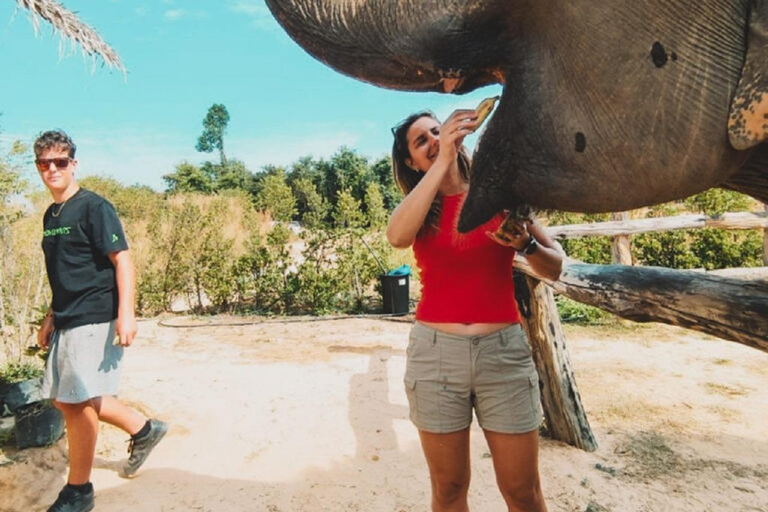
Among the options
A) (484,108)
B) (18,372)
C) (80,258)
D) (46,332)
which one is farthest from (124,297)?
(484,108)

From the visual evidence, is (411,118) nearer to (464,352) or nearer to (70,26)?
(464,352)

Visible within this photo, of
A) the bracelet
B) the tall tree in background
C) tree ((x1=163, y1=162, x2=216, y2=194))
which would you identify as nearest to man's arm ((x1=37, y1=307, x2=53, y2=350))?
the bracelet

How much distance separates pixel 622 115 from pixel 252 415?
186 inches

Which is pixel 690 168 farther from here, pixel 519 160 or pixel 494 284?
pixel 494 284

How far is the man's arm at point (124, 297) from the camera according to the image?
3.10 meters

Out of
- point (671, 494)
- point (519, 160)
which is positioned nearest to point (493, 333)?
point (519, 160)

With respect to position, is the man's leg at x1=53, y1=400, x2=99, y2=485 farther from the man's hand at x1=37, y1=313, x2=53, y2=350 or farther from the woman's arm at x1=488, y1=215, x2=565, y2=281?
the woman's arm at x1=488, y1=215, x2=565, y2=281

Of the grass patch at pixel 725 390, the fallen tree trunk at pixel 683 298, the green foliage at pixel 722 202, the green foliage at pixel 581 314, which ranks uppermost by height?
the green foliage at pixel 722 202

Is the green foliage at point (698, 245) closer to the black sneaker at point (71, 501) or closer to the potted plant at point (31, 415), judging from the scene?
the potted plant at point (31, 415)

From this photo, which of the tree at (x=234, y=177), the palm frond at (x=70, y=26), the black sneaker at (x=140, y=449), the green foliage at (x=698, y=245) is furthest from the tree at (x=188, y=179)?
the black sneaker at (x=140, y=449)

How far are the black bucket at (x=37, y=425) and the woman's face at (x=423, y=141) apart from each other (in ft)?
11.6

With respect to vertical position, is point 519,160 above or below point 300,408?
above

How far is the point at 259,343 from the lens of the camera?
25.7ft

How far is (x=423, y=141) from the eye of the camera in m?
2.04
